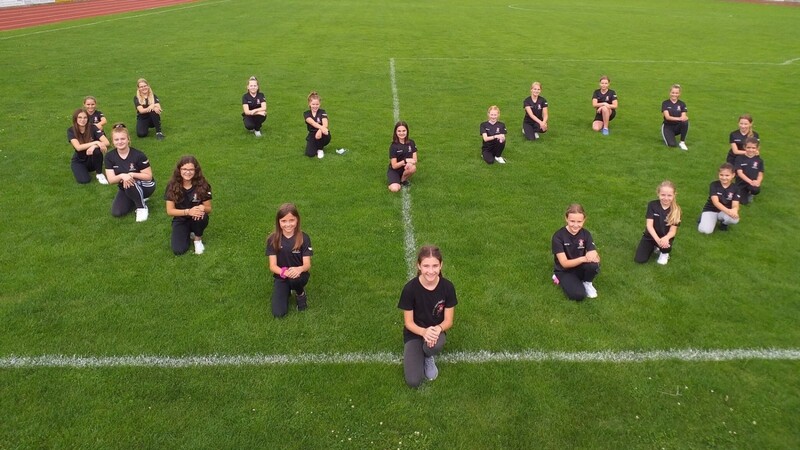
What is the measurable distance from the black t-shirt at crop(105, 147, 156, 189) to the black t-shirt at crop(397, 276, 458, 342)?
5583mm

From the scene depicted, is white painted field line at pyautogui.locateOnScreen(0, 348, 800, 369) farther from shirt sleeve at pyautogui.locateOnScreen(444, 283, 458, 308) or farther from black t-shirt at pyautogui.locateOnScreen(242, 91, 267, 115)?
black t-shirt at pyautogui.locateOnScreen(242, 91, 267, 115)

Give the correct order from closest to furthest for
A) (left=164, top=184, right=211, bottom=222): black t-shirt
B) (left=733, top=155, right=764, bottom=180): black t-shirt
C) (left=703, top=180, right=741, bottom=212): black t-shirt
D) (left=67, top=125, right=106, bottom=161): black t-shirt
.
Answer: (left=164, top=184, right=211, bottom=222): black t-shirt, (left=703, top=180, right=741, bottom=212): black t-shirt, (left=733, top=155, right=764, bottom=180): black t-shirt, (left=67, top=125, right=106, bottom=161): black t-shirt

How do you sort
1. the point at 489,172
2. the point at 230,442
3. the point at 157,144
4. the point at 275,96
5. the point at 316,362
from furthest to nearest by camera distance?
the point at 275,96 < the point at 157,144 < the point at 489,172 < the point at 316,362 < the point at 230,442

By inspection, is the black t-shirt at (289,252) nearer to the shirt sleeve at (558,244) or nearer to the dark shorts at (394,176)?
the shirt sleeve at (558,244)

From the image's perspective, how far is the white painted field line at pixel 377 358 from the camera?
17.7 feet

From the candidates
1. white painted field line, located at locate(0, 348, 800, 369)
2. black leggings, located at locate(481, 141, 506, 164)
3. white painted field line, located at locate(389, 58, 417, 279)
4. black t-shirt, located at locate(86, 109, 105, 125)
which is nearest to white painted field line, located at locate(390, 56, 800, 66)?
black leggings, located at locate(481, 141, 506, 164)

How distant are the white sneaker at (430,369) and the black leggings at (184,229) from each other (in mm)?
4068

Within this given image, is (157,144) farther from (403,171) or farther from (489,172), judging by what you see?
(489,172)

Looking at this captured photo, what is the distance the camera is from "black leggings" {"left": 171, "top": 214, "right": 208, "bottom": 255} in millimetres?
7527

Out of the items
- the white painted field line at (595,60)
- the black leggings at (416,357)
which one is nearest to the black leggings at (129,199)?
the black leggings at (416,357)

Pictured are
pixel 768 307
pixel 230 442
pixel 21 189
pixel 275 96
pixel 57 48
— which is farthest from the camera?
pixel 57 48

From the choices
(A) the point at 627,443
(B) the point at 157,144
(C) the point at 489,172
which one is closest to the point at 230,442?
(A) the point at 627,443

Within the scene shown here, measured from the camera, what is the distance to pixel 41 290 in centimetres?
657

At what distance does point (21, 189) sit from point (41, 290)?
394 cm
